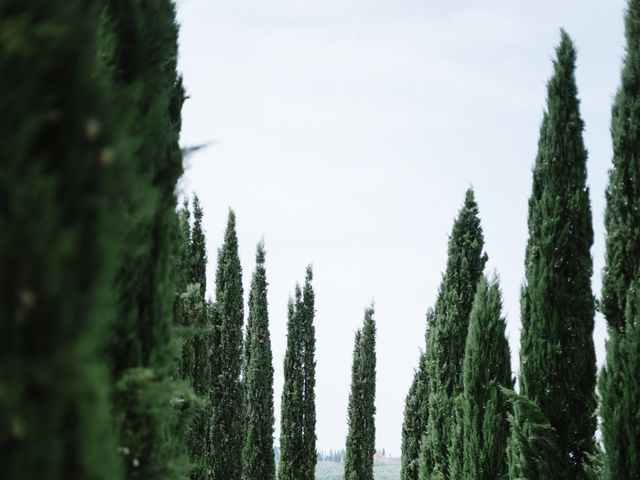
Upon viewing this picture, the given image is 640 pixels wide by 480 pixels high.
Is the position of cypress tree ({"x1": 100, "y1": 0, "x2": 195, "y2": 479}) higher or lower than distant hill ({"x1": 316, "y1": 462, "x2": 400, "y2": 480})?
higher

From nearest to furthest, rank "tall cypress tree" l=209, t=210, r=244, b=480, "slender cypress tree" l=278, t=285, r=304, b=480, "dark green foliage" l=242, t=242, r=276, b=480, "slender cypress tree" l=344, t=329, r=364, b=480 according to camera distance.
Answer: "tall cypress tree" l=209, t=210, r=244, b=480, "dark green foliage" l=242, t=242, r=276, b=480, "slender cypress tree" l=278, t=285, r=304, b=480, "slender cypress tree" l=344, t=329, r=364, b=480

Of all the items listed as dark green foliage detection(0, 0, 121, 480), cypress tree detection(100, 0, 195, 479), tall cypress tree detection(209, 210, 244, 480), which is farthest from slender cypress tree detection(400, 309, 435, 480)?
dark green foliage detection(0, 0, 121, 480)

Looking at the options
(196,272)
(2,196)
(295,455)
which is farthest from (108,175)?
(295,455)

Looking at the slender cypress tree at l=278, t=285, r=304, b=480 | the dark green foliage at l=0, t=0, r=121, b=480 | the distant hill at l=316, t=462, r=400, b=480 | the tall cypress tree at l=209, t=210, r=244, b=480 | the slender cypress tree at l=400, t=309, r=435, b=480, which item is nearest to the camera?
the dark green foliage at l=0, t=0, r=121, b=480

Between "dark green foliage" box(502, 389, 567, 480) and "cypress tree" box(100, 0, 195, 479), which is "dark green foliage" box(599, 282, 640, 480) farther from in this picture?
"cypress tree" box(100, 0, 195, 479)

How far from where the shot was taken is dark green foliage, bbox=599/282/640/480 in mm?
9195

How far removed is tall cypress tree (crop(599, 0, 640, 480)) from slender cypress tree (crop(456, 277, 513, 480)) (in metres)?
4.29

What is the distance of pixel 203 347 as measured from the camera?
23.0m

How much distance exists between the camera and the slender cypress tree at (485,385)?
45.7 feet

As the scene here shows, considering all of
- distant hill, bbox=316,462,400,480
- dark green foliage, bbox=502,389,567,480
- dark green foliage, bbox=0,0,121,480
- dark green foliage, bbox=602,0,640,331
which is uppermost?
dark green foliage, bbox=602,0,640,331

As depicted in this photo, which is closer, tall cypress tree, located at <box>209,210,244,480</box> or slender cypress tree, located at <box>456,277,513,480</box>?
slender cypress tree, located at <box>456,277,513,480</box>

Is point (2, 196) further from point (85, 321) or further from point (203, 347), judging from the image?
point (203, 347)

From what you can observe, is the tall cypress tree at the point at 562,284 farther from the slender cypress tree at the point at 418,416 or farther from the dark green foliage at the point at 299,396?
the dark green foliage at the point at 299,396

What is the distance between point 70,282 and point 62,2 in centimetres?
97
